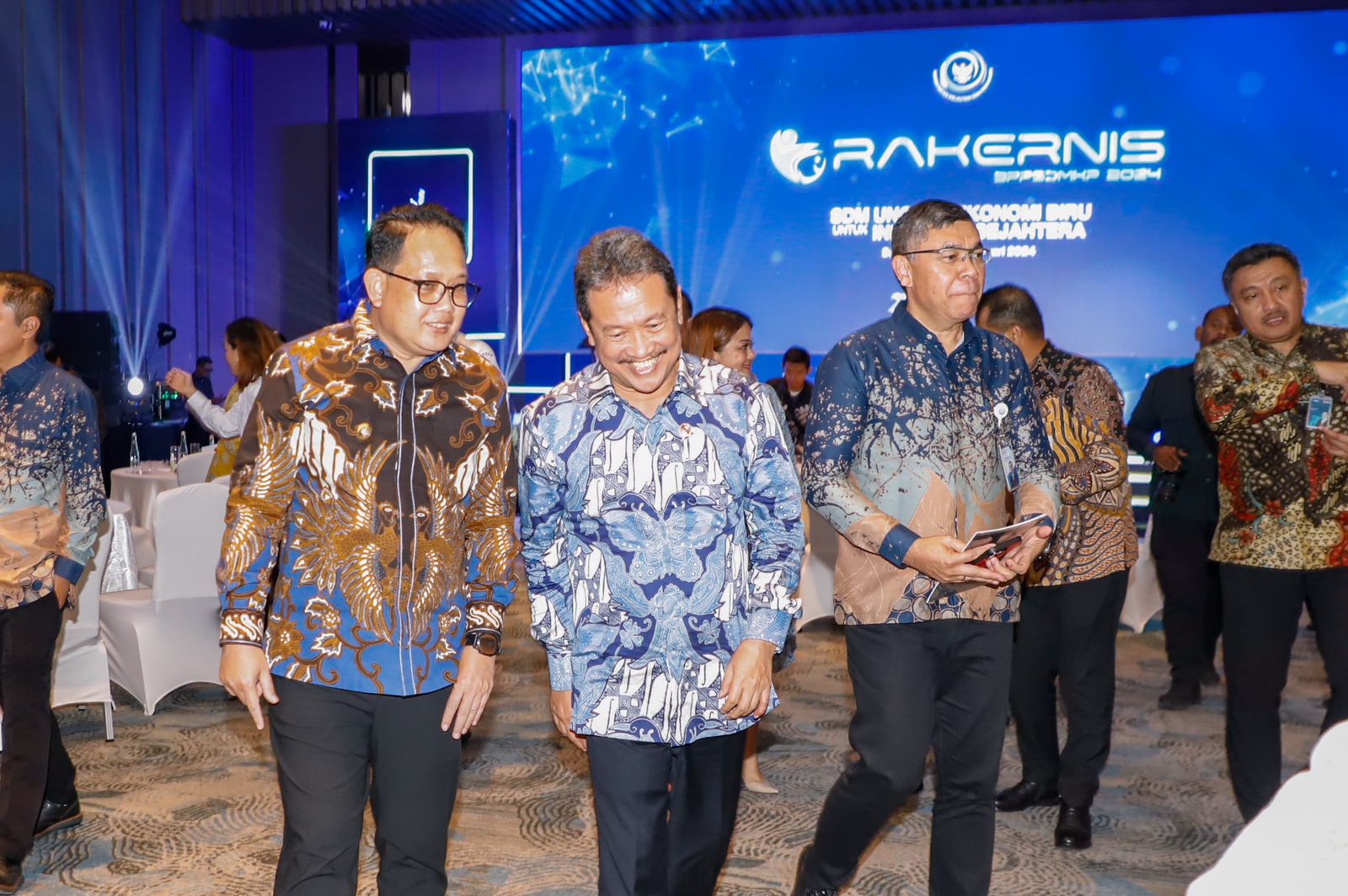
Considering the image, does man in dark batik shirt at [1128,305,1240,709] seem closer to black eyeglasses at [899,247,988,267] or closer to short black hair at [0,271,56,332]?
black eyeglasses at [899,247,988,267]

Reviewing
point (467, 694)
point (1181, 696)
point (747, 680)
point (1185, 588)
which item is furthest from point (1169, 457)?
point (467, 694)

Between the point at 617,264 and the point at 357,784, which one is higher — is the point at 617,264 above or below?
above

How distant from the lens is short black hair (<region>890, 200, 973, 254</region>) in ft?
9.02

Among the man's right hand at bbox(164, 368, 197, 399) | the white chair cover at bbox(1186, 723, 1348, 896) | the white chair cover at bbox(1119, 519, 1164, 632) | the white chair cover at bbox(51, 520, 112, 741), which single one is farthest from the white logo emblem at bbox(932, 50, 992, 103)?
the white chair cover at bbox(1186, 723, 1348, 896)

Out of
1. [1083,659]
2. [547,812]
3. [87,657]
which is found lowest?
[547,812]

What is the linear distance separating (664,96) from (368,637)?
9.31 m

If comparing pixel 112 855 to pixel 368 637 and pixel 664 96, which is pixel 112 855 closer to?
pixel 368 637

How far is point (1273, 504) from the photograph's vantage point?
321 cm

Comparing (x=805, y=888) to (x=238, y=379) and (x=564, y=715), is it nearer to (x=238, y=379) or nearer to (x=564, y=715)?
(x=564, y=715)

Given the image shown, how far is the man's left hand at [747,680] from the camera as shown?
7.36 feet

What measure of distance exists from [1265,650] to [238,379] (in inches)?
186

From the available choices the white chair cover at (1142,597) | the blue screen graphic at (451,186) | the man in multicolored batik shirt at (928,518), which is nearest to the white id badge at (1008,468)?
the man in multicolored batik shirt at (928,518)

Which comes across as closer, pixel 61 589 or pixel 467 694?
pixel 467 694

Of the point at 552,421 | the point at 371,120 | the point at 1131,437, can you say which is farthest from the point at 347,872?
the point at 371,120
